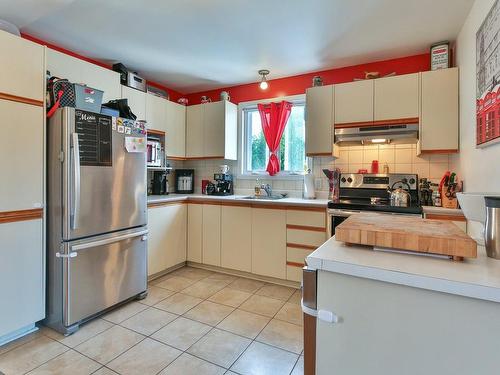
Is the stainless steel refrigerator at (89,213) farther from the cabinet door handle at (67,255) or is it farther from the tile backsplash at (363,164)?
the tile backsplash at (363,164)

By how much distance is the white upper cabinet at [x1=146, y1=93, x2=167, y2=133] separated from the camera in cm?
328

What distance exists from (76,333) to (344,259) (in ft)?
6.89

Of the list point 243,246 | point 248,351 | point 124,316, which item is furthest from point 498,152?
point 124,316

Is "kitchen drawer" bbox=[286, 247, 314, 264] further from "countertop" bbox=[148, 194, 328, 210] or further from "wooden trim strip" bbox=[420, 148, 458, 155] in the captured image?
"wooden trim strip" bbox=[420, 148, 458, 155]

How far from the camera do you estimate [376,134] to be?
8.55 feet

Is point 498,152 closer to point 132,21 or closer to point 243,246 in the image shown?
point 243,246

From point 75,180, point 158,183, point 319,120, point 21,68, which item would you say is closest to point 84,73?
point 21,68

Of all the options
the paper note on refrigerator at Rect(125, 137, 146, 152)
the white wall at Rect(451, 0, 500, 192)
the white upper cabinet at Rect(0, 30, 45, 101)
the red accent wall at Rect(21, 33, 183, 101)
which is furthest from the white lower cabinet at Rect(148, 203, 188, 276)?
the white wall at Rect(451, 0, 500, 192)

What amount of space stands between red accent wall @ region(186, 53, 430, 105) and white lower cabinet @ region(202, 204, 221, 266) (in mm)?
1579

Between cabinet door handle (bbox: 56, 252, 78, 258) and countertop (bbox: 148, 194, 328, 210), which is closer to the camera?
cabinet door handle (bbox: 56, 252, 78, 258)

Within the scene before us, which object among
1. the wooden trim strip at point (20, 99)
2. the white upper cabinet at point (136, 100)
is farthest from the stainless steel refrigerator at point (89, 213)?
the white upper cabinet at point (136, 100)

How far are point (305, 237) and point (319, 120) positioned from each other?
4.07 ft

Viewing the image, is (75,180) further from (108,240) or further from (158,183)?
(158,183)

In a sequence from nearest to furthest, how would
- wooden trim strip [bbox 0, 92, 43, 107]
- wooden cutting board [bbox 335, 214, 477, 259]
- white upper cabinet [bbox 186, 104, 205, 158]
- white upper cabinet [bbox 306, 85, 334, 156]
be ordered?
wooden cutting board [bbox 335, 214, 477, 259] → wooden trim strip [bbox 0, 92, 43, 107] → white upper cabinet [bbox 306, 85, 334, 156] → white upper cabinet [bbox 186, 104, 205, 158]
